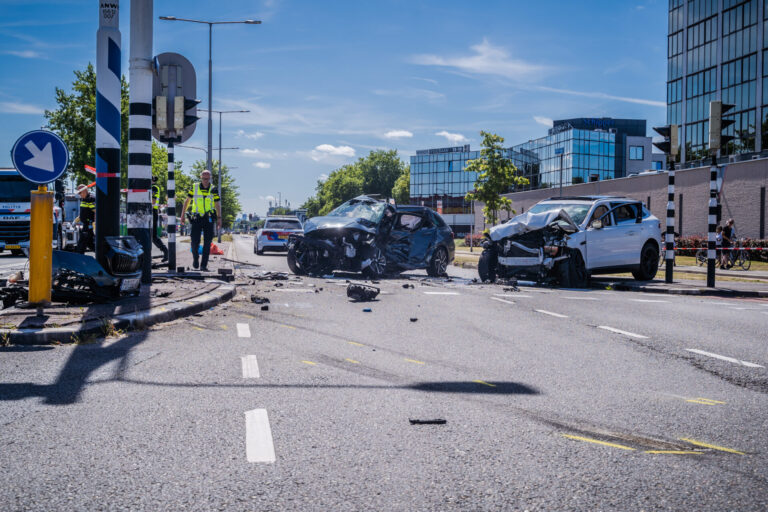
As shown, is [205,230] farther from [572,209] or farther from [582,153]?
[582,153]

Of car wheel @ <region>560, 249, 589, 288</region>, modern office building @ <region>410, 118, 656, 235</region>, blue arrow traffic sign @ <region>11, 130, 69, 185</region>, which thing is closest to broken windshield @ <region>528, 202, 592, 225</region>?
car wheel @ <region>560, 249, 589, 288</region>

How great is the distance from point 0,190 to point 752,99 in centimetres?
4760

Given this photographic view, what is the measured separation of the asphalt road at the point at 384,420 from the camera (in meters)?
2.81

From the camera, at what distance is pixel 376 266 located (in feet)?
46.8

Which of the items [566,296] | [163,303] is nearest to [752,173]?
[566,296]

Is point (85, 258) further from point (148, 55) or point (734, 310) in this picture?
point (734, 310)

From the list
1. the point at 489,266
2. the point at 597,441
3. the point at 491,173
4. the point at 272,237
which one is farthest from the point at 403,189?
the point at 597,441

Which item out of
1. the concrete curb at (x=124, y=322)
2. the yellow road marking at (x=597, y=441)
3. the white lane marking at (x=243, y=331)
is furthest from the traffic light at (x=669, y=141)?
the yellow road marking at (x=597, y=441)

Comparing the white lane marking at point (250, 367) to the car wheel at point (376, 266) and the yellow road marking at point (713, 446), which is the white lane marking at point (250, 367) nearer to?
the yellow road marking at point (713, 446)

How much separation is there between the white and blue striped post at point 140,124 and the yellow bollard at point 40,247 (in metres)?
2.40

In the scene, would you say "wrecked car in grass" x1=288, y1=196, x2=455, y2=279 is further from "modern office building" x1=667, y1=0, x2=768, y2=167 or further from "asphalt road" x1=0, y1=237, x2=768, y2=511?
"modern office building" x1=667, y1=0, x2=768, y2=167

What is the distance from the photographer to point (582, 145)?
80438mm

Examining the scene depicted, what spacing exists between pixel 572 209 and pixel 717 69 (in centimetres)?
4519

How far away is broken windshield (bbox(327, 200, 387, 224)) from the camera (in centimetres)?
1472
